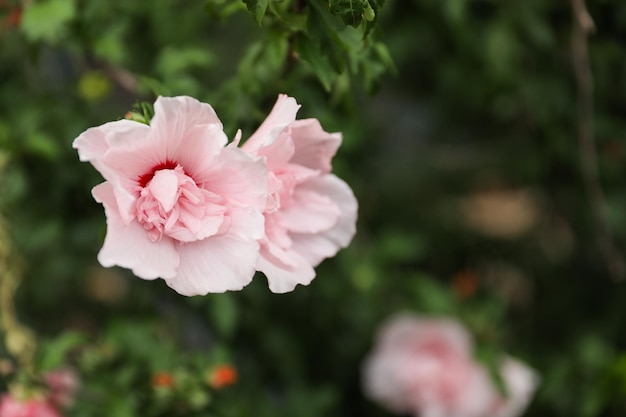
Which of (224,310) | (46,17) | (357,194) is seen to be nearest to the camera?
(46,17)

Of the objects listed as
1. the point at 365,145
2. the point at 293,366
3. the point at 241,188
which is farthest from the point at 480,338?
the point at 241,188

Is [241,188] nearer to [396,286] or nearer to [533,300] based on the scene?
[396,286]

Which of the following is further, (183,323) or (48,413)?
(183,323)

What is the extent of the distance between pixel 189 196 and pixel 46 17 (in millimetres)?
579

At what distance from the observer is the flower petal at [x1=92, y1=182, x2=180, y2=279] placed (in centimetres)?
78

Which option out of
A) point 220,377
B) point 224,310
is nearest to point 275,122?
point 220,377

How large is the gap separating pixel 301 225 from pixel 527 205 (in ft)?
5.52

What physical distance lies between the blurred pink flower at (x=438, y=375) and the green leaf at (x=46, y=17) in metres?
0.89

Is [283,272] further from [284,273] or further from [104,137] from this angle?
[104,137]

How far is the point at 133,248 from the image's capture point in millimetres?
798

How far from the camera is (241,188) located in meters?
0.82

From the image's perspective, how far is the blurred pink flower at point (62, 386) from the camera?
1416mm

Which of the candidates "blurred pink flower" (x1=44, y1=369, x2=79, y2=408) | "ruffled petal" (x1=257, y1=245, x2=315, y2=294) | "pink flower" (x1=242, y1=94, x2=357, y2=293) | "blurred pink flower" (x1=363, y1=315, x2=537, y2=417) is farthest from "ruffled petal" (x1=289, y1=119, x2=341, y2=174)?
"blurred pink flower" (x1=363, y1=315, x2=537, y2=417)

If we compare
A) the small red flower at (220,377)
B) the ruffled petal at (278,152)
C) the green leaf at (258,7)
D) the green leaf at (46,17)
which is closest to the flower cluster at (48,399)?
the small red flower at (220,377)
